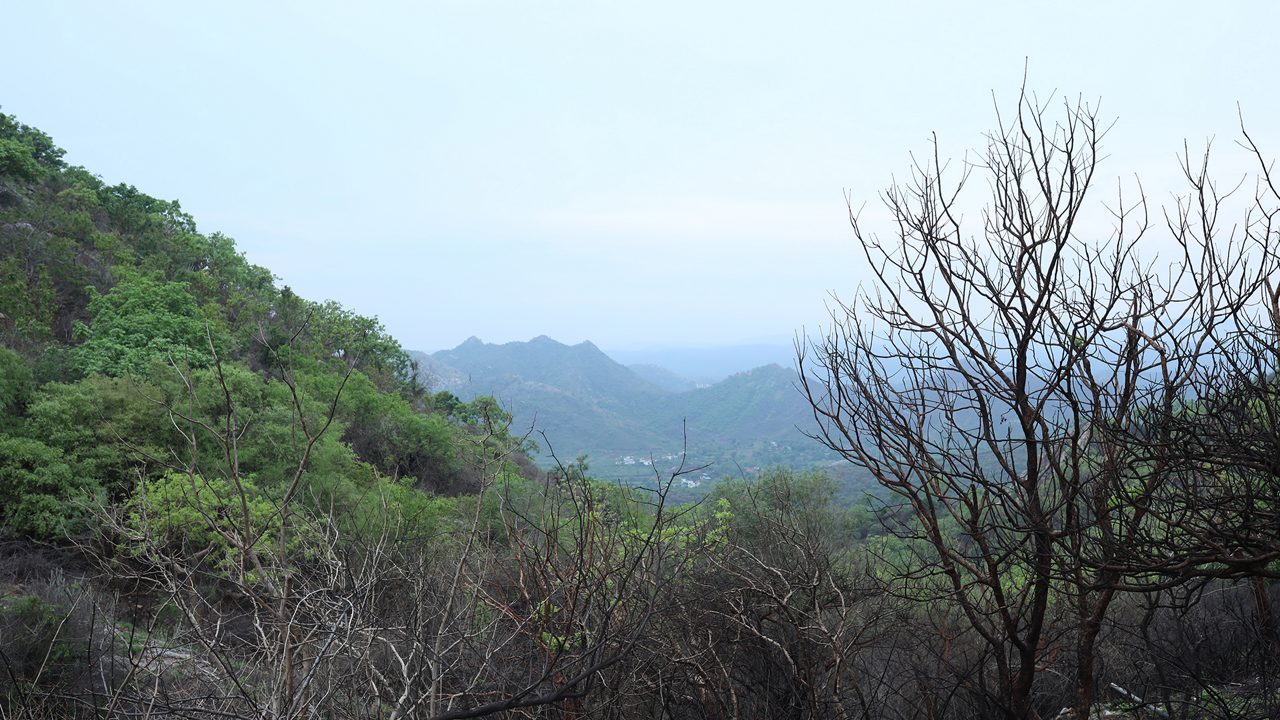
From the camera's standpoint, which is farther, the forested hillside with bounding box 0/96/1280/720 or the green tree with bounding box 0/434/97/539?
the green tree with bounding box 0/434/97/539

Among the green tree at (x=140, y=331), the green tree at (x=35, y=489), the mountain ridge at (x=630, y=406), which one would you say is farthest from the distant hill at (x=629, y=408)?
the green tree at (x=35, y=489)

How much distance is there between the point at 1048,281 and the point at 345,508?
15.2 metres

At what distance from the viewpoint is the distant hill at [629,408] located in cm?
11369

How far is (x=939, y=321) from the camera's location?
4953mm


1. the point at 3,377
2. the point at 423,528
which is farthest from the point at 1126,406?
the point at 3,377

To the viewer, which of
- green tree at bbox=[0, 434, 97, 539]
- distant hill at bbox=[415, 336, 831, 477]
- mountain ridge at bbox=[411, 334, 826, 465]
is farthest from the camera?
mountain ridge at bbox=[411, 334, 826, 465]

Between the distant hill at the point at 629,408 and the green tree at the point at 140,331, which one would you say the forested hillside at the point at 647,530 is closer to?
the green tree at the point at 140,331

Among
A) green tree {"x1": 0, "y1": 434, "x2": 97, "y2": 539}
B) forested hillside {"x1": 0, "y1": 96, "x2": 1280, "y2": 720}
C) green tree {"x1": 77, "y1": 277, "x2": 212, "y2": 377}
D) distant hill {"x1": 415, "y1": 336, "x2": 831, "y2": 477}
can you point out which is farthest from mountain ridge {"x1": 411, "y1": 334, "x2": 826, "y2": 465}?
green tree {"x1": 0, "y1": 434, "x2": 97, "y2": 539}

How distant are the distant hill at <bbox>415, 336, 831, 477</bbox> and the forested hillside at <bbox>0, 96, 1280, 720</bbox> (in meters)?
78.0

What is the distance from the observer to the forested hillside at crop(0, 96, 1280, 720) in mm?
4062

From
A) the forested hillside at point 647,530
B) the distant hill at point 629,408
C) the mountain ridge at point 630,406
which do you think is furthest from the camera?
the mountain ridge at point 630,406

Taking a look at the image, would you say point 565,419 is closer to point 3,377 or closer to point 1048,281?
point 3,377

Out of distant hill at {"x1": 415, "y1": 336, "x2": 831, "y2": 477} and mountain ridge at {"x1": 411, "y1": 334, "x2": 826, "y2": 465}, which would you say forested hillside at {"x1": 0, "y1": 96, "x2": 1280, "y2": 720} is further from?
mountain ridge at {"x1": 411, "y1": 334, "x2": 826, "y2": 465}

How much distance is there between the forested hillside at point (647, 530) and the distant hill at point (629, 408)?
78016mm
